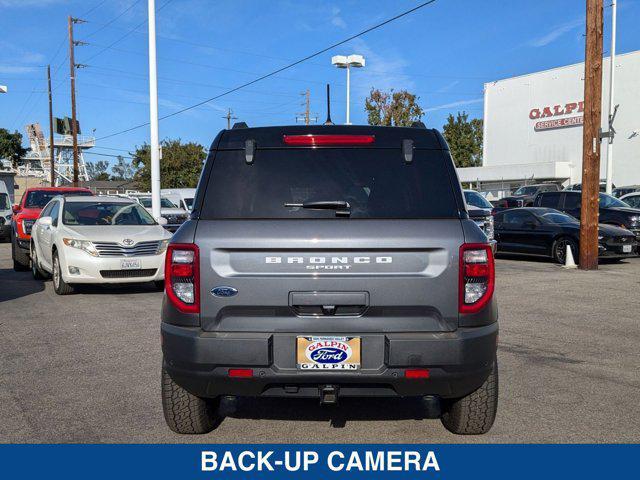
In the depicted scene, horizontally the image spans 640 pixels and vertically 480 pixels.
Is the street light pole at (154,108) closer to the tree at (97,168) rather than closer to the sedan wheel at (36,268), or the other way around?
the sedan wheel at (36,268)

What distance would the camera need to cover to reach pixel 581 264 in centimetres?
1518

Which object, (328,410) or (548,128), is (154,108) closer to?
(328,410)

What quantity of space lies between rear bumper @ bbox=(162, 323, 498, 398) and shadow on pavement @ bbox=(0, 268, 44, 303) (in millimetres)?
8113

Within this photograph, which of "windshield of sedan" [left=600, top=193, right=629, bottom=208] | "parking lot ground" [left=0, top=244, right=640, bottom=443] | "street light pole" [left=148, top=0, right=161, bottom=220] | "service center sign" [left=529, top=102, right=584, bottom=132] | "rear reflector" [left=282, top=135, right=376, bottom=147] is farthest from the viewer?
"service center sign" [left=529, top=102, right=584, bottom=132]

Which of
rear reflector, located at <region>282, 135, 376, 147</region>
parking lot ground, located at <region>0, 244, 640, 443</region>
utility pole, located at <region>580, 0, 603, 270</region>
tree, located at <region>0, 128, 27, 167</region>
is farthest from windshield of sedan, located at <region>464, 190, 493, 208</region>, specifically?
tree, located at <region>0, 128, 27, 167</region>

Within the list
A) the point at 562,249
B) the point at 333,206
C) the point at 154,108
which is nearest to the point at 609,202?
the point at 562,249

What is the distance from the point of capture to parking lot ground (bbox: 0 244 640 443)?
4.52 metres

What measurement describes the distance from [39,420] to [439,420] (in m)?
2.78

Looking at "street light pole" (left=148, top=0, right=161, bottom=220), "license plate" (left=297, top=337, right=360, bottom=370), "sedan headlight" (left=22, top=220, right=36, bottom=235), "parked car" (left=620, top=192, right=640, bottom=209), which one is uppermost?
"street light pole" (left=148, top=0, right=161, bottom=220)

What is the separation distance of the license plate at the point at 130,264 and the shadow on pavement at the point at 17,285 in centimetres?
184

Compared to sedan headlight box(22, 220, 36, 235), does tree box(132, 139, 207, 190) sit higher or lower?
higher

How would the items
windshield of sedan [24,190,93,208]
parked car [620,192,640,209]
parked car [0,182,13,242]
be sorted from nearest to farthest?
windshield of sedan [24,190,93,208], parked car [620,192,640,209], parked car [0,182,13,242]

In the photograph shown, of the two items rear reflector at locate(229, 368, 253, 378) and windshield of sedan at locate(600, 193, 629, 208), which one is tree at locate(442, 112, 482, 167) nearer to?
windshield of sedan at locate(600, 193, 629, 208)

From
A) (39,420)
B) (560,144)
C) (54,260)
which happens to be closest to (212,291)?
(39,420)
